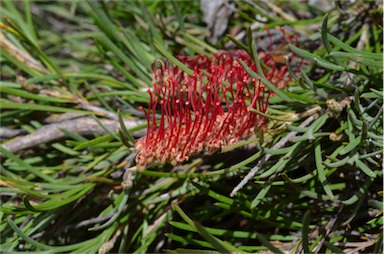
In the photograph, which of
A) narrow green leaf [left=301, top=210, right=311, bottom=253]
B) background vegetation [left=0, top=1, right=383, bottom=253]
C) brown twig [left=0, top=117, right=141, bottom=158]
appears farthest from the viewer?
brown twig [left=0, top=117, right=141, bottom=158]

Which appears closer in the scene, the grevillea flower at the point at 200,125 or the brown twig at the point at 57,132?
the grevillea flower at the point at 200,125

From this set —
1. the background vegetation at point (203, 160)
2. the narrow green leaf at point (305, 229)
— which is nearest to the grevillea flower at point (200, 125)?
the background vegetation at point (203, 160)

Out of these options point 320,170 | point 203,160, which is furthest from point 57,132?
point 320,170

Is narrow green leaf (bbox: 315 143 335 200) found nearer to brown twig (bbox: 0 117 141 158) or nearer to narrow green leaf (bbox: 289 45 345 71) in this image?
Result: narrow green leaf (bbox: 289 45 345 71)

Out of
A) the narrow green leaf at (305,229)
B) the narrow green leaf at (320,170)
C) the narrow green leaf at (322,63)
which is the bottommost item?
the narrow green leaf at (305,229)

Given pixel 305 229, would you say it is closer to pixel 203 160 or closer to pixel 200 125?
pixel 200 125

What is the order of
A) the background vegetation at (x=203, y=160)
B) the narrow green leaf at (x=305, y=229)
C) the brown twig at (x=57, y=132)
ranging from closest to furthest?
the narrow green leaf at (x=305, y=229) < the background vegetation at (x=203, y=160) < the brown twig at (x=57, y=132)

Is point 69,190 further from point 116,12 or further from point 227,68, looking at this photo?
point 116,12

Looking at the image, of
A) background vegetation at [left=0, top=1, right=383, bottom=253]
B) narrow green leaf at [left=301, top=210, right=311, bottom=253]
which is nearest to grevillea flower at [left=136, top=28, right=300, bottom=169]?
background vegetation at [left=0, top=1, right=383, bottom=253]

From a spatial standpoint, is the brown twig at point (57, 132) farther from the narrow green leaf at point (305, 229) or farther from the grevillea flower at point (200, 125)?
the narrow green leaf at point (305, 229)
